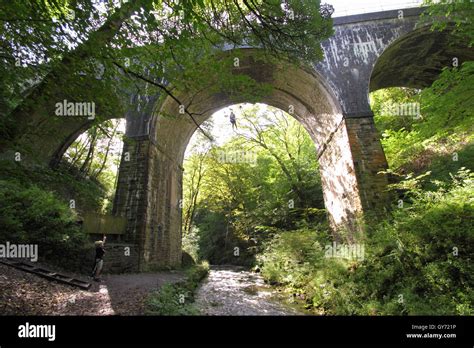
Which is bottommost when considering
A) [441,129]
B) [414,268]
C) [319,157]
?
[414,268]

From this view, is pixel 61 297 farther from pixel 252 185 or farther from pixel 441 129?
pixel 252 185

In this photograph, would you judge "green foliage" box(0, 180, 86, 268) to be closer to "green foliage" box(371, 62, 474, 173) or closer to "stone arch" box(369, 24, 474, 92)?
"green foliage" box(371, 62, 474, 173)

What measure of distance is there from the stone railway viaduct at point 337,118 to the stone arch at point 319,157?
1.5 inches

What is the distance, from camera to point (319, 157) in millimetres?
12508

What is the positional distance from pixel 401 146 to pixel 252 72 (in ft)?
23.1

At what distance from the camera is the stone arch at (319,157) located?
28.9 feet

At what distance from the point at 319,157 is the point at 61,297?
11342 millimetres

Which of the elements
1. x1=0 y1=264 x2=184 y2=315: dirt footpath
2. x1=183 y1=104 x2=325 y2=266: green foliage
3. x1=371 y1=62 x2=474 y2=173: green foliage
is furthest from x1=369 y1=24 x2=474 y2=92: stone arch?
x1=0 y1=264 x2=184 y2=315: dirt footpath

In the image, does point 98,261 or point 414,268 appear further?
point 98,261

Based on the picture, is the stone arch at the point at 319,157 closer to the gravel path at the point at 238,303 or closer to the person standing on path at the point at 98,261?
the person standing on path at the point at 98,261
